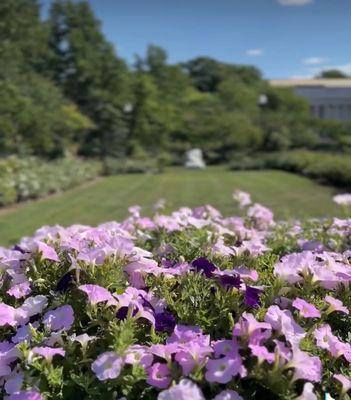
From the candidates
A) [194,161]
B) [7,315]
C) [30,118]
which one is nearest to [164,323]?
[7,315]

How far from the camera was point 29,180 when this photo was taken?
17.0 m

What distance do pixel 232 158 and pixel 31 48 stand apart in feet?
60.6

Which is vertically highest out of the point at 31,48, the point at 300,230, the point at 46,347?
the point at 31,48

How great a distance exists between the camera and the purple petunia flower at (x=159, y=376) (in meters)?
1.44

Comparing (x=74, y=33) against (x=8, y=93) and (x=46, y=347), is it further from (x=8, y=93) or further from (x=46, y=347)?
(x=46, y=347)

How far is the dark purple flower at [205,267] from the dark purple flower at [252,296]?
6.9 inches

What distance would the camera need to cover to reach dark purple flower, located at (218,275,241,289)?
1776 millimetres

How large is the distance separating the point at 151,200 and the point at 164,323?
1445 cm

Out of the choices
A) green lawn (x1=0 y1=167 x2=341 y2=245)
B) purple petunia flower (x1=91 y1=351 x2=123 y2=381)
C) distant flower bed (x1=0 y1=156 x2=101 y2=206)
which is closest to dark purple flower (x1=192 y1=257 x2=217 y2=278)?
purple petunia flower (x1=91 y1=351 x2=123 y2=381)

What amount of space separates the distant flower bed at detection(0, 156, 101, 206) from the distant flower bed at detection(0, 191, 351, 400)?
13.6m

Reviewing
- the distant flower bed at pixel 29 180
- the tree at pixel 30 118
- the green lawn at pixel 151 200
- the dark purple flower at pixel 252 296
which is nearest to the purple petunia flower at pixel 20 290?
the dark purple flower at pixel 252 296

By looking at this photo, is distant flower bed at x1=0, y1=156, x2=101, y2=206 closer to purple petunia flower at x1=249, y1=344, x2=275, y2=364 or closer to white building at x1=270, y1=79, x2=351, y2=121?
purple petunia flower at x1=249, y1=344, x2=275, y2=364

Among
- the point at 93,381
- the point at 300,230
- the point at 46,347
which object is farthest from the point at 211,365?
the point at 300,230

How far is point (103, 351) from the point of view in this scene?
160 centimetres
